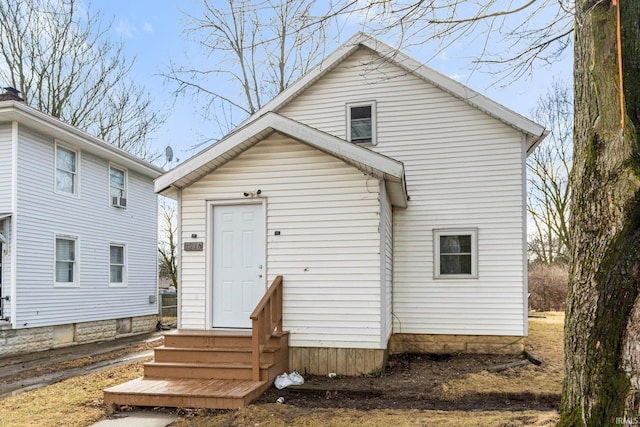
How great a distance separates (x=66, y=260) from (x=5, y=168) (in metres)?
2.84

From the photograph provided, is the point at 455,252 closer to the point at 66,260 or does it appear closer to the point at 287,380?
the point at 287,380

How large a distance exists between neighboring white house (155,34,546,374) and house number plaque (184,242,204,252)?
0.06 feet

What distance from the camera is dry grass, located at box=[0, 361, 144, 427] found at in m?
5.24

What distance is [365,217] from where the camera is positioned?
6988mm

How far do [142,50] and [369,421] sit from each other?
2058 centimetres

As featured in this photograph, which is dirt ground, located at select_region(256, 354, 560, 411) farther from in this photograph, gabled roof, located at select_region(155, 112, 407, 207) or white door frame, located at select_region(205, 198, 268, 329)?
gabled roof, located at select_region(155, 112, 407, 207)

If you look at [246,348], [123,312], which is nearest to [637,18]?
[246,348]

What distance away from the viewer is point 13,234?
10.4m

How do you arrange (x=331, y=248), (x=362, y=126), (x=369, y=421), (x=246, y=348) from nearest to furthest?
(x=369, y=421) < (x=246, y=348) < (x=331, y=248) < (x=362, y=126)

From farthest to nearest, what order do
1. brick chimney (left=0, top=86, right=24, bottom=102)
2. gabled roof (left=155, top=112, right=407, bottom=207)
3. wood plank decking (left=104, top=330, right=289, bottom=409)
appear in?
brick chimney (left=0, top=86, right=24, bottom=102) < gabled roof (left=155, top=112, right=407, bottom=207) < wood plank decking (left=104, top=330, right=289, bottom=409)

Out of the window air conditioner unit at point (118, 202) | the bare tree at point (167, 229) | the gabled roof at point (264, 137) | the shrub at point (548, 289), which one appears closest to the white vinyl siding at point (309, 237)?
the gabled roof at point (264, 137)

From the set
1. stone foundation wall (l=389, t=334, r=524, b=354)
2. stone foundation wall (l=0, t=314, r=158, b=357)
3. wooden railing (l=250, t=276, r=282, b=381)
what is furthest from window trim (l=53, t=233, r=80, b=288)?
stone foundation wall (l=389, t=334, r=524, b=354)

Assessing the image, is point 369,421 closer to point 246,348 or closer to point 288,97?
point 246,348

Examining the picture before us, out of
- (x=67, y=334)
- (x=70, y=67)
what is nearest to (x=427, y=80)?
(x=67, y=334)
